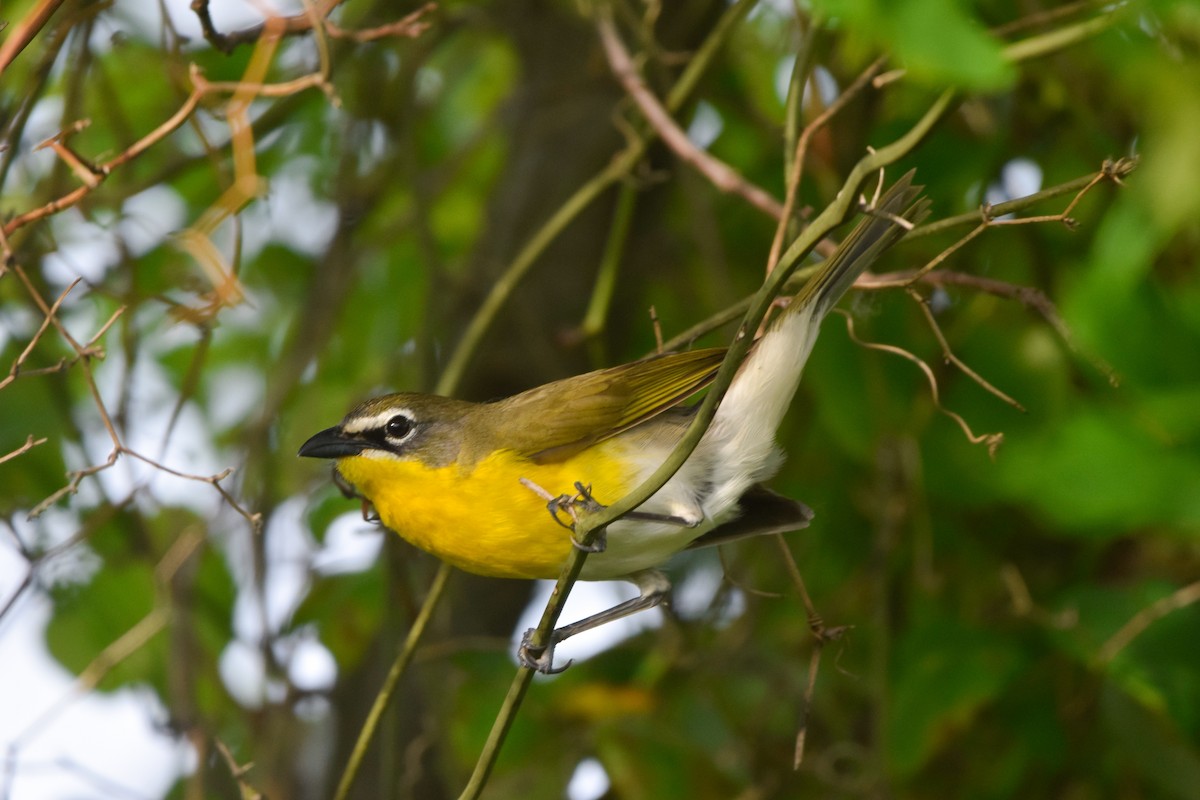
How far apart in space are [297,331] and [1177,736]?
282cm

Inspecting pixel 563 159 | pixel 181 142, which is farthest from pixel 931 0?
pixel 181 142

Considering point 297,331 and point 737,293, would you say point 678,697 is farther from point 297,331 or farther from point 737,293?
point 297,331

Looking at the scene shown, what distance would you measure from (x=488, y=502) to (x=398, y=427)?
1.26ft

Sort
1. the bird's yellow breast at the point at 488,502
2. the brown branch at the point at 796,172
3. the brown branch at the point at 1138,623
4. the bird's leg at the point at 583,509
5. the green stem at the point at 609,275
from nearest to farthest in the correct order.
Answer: the bird's leg at the point at 583,509 < the brown branch at the point at 796,172 < the bird's yellow breast at the point at 488,502 < the brown branch at the point at 1138,623 < the green stem at the point at 609,275

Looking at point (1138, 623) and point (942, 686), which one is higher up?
point (1138, 623)

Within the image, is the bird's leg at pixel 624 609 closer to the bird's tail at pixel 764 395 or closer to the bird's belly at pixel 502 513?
the bird's belly at pixel 502 513

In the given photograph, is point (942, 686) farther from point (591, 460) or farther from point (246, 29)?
point (246, 29)

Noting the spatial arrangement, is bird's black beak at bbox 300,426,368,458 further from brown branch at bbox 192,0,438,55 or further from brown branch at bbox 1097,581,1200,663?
brown branch at bbox 1097,581,1200,663

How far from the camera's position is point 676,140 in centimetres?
313

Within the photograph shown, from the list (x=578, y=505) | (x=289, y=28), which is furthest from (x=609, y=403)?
(x=289, y=28)

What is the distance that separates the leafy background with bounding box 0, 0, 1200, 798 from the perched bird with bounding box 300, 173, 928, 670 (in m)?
0.25

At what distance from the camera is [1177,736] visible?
330 centimetres

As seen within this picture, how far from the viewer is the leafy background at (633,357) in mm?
3090

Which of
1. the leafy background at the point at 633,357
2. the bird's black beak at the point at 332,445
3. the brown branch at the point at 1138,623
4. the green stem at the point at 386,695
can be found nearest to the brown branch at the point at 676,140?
the leafy background at the point at 633,357
